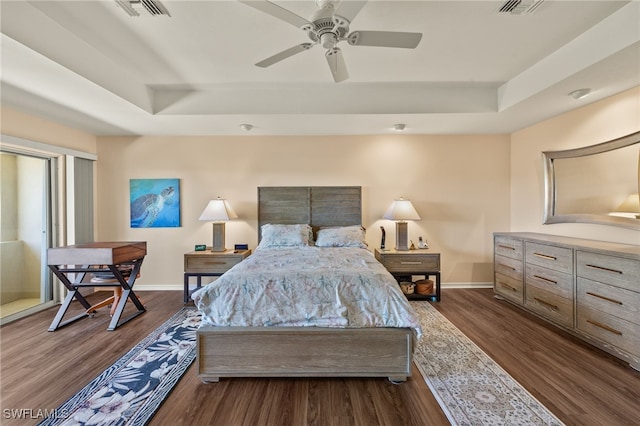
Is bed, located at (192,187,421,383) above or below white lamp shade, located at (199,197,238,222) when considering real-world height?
below

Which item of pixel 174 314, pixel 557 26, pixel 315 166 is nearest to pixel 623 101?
pixel 557 26

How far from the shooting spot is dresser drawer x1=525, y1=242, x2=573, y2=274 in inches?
103

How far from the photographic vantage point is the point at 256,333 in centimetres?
190

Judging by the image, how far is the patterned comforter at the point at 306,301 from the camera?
6.36 feet

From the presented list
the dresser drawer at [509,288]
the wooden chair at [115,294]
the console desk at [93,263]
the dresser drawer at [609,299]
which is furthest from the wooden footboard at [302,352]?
the dresser drawer at [509,288]

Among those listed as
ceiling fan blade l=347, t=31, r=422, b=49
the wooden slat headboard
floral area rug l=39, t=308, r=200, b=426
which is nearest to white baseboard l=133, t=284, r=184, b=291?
floral area rug l=39, t=308, r=200, b=426

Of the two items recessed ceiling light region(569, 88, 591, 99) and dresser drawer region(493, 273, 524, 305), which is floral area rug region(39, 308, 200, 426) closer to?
dresser drawer region(493, 273, 524, 305)

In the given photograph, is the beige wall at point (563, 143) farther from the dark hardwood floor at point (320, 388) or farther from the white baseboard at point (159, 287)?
the white baseboard at point (159, 287)

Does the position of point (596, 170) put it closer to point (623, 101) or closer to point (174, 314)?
point (623, 101)

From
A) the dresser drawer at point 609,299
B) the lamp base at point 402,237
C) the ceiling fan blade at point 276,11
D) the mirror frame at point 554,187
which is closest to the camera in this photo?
the ceiling fan blade at point 276,11

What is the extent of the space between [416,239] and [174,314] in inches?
137

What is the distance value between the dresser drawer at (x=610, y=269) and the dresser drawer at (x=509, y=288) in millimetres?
811

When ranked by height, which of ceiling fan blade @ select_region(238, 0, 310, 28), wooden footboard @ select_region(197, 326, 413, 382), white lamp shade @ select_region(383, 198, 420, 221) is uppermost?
ceiling fan blade @ select_region(238, 0, 310, 28)

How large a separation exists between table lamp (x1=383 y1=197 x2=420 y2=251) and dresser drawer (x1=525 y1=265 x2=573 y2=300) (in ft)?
4.62
